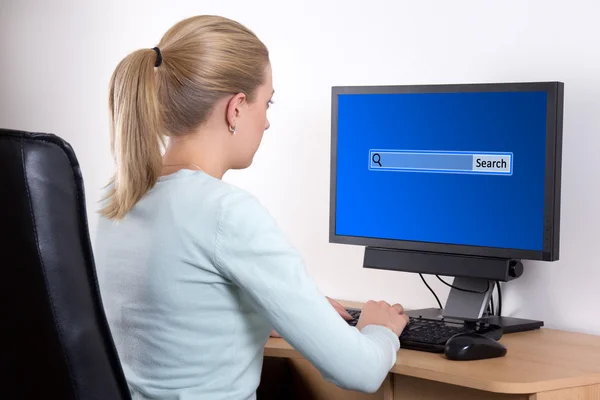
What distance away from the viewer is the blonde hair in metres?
1.41

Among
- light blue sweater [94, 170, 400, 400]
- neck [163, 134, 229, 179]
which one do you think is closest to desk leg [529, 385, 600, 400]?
light blue sweater [94, 170, 400, 400]

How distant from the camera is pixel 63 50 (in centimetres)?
316

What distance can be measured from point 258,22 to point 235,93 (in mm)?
1086

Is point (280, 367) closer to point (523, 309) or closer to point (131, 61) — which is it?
point (523, 309)

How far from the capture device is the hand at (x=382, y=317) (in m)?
1.63

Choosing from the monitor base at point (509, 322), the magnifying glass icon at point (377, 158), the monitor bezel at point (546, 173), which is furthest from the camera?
the magnifying glass icon at point (377, 158)

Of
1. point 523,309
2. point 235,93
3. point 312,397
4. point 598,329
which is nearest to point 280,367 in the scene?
point 312,397

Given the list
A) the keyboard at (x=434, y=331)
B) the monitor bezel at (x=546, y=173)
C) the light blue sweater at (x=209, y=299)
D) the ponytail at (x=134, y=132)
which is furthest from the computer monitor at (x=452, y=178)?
the ponytail at (x=134, y=132)

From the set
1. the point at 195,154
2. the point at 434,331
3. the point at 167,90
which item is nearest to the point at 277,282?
the point at 195,154

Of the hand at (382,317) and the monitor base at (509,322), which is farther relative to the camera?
the monitor base at (509,322)

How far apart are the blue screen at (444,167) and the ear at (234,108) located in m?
0.58

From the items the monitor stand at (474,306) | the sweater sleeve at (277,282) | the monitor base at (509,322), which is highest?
the sweater sleeve at (277,282)

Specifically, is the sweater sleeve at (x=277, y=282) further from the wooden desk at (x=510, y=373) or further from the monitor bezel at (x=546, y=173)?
Result: the monitor bezel at (x=546, y=173)

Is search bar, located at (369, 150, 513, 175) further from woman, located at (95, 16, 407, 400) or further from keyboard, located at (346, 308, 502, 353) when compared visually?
woman, located at (95, 16, 407, 400)
